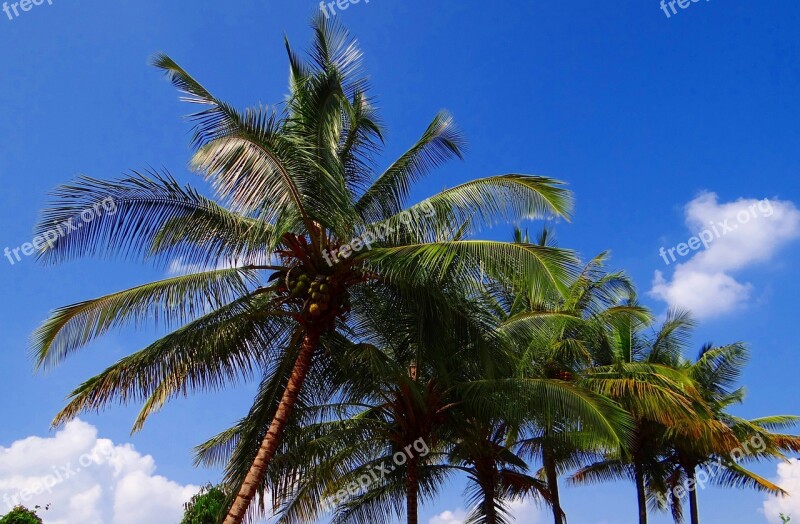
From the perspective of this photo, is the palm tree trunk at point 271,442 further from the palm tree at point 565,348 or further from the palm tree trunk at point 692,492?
the palm tree trunk at point 692,492

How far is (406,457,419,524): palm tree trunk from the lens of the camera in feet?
43.0

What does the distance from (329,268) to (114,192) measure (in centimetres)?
345

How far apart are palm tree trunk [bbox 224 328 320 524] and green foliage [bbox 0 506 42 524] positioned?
7.09 m

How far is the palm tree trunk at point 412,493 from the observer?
43.0ft

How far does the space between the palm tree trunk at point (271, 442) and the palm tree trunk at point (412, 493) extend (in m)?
3.70

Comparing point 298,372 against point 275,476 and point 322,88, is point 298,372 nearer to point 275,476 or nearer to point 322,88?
point 275,476

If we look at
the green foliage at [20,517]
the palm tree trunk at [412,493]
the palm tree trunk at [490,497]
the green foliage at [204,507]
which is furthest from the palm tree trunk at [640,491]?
the green foliage at [20,517]

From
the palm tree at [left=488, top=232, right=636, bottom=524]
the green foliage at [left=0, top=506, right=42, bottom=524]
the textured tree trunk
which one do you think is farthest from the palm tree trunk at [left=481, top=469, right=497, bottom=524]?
the green foliage at [left=0, top=506, right=42, bottom=524]

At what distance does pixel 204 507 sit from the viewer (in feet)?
54.3

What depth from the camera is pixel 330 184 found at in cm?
1074

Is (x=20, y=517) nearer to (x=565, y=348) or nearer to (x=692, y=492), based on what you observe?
(x=565, y=348)

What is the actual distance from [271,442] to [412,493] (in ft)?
13.6

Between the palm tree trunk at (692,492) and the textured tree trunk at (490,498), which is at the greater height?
the palm tree trunk at (692,492)

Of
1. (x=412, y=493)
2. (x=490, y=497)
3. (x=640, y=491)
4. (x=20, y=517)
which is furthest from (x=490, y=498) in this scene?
(x=20, y=517)
